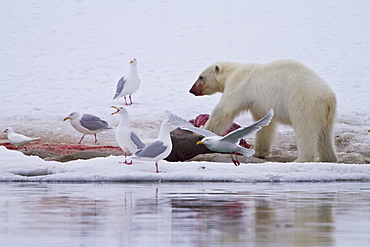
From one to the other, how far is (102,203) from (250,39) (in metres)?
19.8

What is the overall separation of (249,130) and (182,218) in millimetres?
2523

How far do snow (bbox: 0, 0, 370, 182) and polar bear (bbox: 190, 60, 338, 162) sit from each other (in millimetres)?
927

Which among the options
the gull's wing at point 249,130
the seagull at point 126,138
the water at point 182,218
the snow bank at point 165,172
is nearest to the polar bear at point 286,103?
the snow bank at point 165,172

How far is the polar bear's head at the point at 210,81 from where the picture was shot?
9477 millimetres

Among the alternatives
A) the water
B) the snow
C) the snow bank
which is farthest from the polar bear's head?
the water

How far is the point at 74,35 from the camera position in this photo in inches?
879

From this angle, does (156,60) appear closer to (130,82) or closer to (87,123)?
(130,82)

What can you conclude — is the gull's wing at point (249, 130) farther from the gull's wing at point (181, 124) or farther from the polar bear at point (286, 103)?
the polar bear at point (286, 103)

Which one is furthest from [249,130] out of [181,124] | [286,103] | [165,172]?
[286,103]

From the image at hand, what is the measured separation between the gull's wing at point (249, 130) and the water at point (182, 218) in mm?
821

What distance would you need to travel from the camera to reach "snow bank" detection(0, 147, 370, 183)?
561cm

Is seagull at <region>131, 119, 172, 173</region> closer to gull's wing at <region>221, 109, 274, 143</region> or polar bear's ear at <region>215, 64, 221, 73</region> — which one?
gull's wing at <region>221, 109, 274, 143</region>

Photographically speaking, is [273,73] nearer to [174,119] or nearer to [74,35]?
[174,119]

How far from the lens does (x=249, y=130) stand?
5.30 meters
